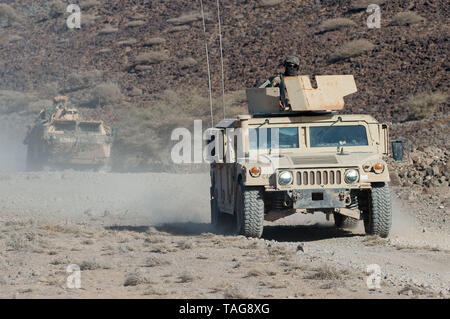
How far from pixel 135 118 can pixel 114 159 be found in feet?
7.77

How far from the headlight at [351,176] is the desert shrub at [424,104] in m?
20.5

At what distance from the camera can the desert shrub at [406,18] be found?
1593 inches

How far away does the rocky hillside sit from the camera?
3641 cm

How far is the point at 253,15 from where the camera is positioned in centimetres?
4822

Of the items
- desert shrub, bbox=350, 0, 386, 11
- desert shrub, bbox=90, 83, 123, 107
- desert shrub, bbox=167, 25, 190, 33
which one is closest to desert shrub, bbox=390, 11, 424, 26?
desert shrub, bbox=350, 0, 386, 11

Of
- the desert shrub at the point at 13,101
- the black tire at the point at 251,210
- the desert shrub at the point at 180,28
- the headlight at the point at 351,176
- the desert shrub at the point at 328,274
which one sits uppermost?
the desert shrub at the point at 180,28

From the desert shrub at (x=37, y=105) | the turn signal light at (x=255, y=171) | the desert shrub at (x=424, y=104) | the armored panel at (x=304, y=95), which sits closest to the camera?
the turn signal light at (x=255, y=171)

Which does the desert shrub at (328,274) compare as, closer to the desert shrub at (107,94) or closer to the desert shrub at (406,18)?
the desert shrub at (406,18)

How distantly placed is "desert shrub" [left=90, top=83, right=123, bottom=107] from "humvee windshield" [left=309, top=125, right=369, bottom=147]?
114ft

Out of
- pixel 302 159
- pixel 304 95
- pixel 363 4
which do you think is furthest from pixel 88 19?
pixel 302 159

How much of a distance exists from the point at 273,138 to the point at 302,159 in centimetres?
91

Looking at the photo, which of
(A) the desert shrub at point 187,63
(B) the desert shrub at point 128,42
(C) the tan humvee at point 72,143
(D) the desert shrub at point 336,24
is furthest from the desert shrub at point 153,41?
(C) the tan humvee at point 72,143
